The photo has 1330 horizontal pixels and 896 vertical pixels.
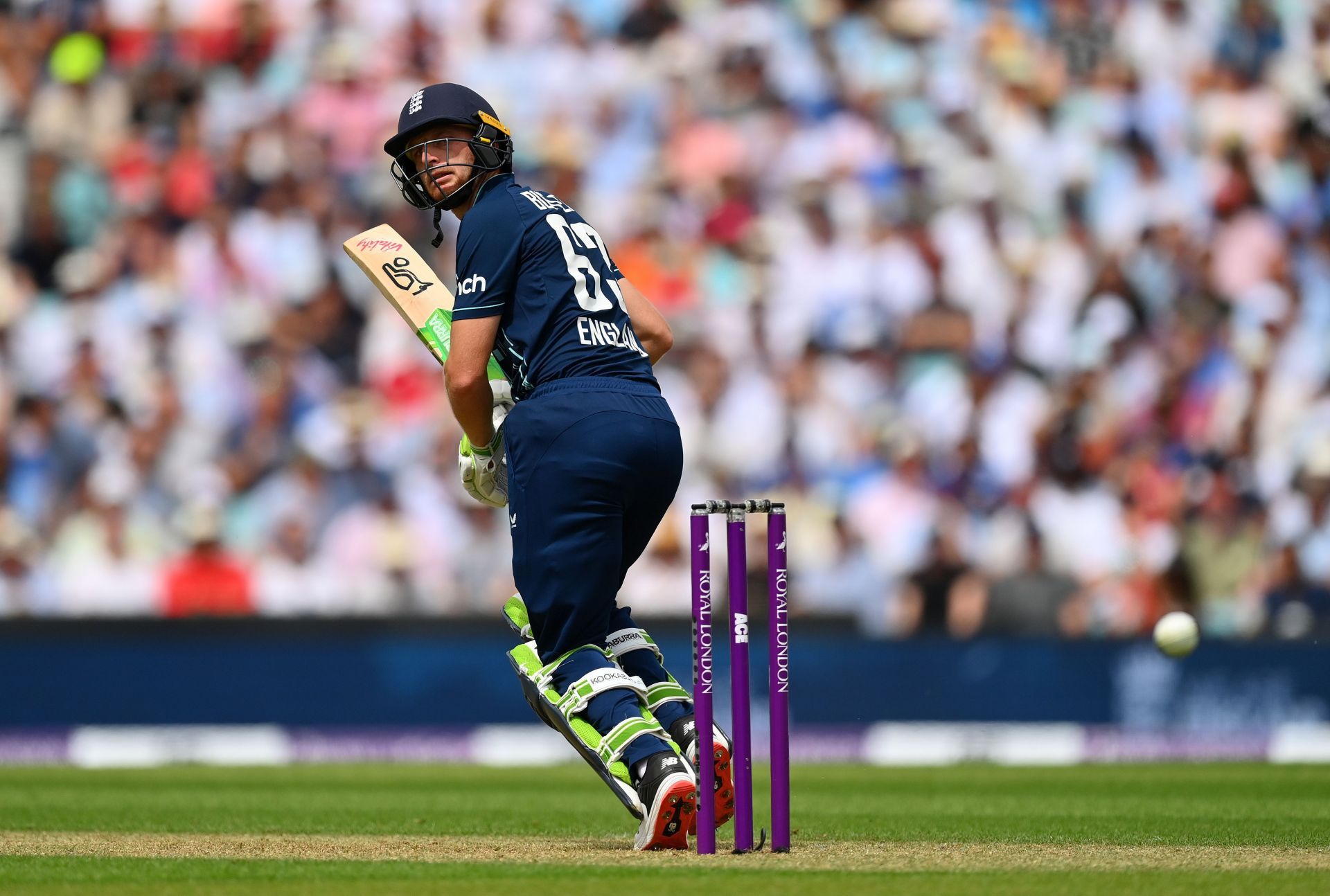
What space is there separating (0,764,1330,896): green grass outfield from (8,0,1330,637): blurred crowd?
2.14 m

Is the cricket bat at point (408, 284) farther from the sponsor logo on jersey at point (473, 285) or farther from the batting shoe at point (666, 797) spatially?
the batting shoe at point (666, 797)

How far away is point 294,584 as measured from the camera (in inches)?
459

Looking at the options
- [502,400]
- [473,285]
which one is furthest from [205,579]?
[473,285]

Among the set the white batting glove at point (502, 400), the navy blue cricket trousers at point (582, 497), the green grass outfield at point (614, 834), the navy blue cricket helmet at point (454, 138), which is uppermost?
the navy blue cricket helmet at point (454, 138)

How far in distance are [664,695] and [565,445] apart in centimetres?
83

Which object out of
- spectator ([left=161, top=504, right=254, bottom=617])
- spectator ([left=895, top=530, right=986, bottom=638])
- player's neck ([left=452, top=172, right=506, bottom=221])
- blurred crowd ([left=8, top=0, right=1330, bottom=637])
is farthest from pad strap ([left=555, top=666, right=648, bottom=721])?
spectator ([left=161, top=504, right=254, bottom=617])

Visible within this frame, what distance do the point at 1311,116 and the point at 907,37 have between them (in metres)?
2.85

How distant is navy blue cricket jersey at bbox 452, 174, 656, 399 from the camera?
198 inches

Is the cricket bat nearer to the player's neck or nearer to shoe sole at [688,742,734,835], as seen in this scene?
the player's neck

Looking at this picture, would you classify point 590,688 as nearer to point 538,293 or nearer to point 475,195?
point 538,293

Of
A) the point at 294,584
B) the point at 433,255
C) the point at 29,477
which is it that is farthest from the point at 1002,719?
the point at 29,477

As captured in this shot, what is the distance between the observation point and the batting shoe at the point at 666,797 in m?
4.78

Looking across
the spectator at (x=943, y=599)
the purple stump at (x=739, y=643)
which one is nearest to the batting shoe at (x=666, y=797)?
the purple stump at (x=739, y=643)

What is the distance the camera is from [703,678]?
4.69 metres
